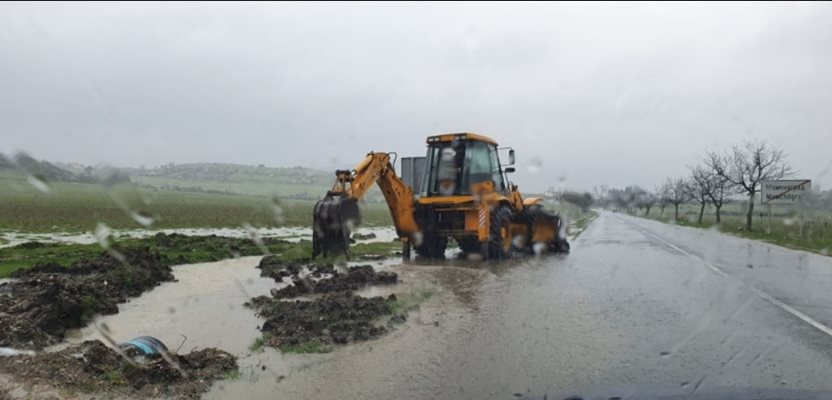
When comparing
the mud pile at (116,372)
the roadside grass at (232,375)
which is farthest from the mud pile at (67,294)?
the roadside grass at (232,375)

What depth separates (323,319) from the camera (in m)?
7.89

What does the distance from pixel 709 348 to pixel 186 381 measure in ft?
17.7

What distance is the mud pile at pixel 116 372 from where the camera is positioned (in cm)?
510

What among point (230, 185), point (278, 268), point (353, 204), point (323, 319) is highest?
point (353, 204)

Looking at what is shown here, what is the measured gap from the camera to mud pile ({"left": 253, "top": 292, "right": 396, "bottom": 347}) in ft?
23.4

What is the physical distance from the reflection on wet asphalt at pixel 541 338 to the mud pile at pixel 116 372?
0.29 metres

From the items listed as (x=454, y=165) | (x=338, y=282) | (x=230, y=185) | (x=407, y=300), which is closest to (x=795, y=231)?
(x=454, y=165)

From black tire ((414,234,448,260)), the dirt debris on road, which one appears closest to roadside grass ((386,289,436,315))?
the dirt debris on road

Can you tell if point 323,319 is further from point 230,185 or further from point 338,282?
point 230,185

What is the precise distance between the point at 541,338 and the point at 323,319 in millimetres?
2805

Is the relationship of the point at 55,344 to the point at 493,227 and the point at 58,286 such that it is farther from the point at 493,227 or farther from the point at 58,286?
the point at 493,227

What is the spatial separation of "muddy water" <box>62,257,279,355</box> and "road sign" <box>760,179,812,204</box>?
99.0ft

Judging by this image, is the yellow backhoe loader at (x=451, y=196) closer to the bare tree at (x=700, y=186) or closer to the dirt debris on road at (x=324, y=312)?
the dirt debris on road at (x=324, y=312)

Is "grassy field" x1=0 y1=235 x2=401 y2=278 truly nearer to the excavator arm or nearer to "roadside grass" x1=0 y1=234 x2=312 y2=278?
"roadside grass" x1=0 y1=234 x2=312 y2=278
